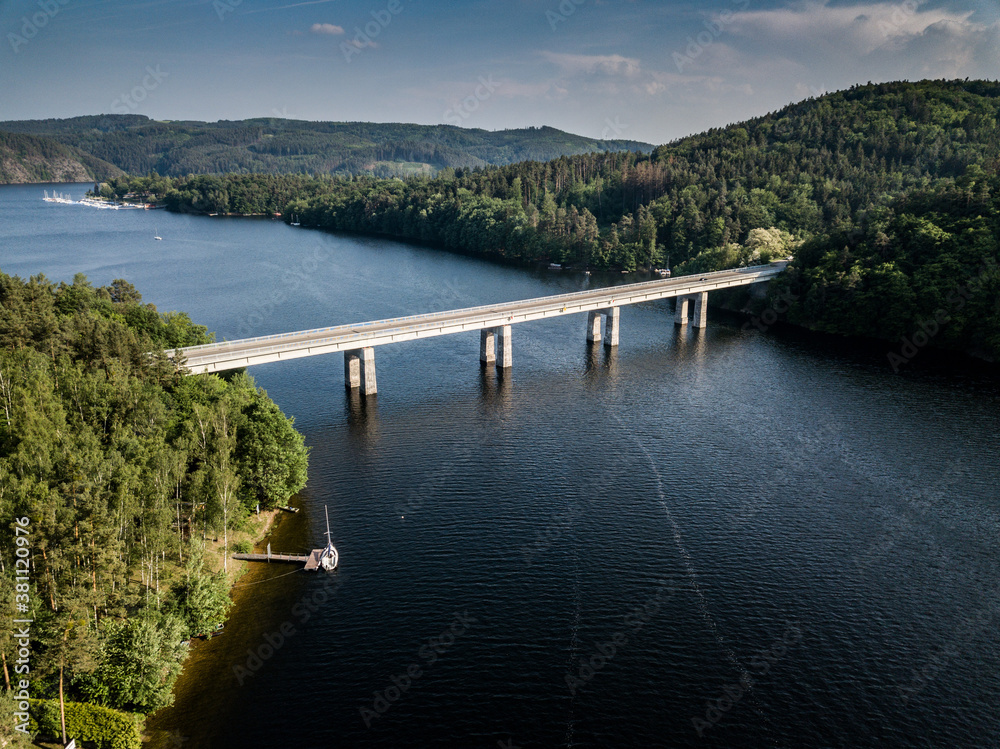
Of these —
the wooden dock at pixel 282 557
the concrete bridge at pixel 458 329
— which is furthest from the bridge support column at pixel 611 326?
the wooden dock at pixel 282 557

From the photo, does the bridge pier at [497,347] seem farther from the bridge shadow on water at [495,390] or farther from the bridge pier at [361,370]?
the bridge pier at [361,370]

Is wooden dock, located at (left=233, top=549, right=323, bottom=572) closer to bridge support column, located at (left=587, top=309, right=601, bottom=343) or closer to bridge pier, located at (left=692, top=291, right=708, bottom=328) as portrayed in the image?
bridge support column, located at (left=587, top=309, right=601, bottom=343)

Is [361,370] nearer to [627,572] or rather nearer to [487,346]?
[487,346]

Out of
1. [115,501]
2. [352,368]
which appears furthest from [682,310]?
[115,501]

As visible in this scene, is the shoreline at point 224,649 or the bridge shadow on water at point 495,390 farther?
the bridge shadow on water at point 495,390

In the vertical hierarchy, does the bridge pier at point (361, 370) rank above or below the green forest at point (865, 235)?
below

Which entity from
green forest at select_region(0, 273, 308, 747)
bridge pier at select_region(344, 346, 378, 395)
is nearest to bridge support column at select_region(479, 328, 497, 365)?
bridge pier at select_region(344, 346, 378, 395)
